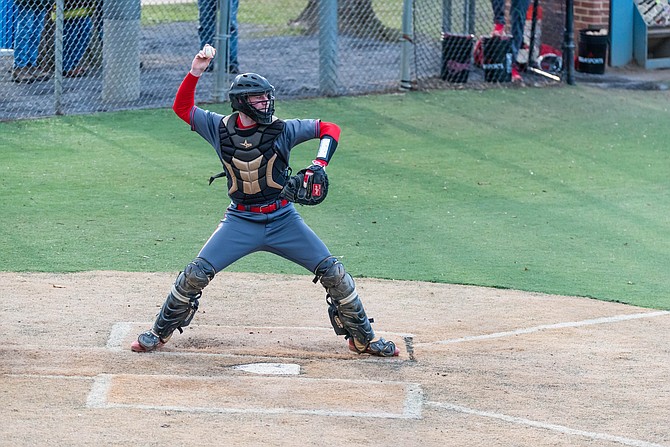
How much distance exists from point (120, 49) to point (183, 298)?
7737 millimetres

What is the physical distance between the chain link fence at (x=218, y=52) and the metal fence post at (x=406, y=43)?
14 millimetres

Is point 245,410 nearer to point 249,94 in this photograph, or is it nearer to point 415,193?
point 249,94

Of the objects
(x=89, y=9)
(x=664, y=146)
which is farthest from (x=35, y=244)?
(x=664, y=146)

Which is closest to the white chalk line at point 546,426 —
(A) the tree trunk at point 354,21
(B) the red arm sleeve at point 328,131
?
(B) the red arm sleeve at point 328,131

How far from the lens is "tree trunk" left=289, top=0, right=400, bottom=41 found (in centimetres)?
1948

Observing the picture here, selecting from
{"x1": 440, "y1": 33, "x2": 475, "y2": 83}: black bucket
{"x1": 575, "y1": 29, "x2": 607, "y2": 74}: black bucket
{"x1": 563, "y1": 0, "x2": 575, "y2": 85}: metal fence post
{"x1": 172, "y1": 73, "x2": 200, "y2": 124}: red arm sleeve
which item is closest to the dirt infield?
{"x1": 172, "y1": 73, "x2": 200, "y2": 124}: red arm sleeve

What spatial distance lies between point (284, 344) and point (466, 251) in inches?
103

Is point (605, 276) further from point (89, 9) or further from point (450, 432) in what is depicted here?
point (89, 9)

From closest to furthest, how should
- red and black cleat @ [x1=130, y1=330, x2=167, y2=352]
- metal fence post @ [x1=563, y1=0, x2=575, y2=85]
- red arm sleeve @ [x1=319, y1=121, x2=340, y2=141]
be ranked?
1. red arm sleeve @ [x1=319, y1=121, x2=340, y2=141]
2. red and black cleat @ [x1=130, y1=330, x2=167, y2=352]
3. metal fence post @ [x1=563, y1=0, x2=575, y2=85]

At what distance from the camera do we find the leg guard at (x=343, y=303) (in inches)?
261

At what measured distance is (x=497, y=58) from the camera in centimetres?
1584

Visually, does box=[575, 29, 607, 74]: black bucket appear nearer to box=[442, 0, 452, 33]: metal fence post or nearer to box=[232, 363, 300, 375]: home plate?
box=[442, 0, 452, 33]: metal fence post

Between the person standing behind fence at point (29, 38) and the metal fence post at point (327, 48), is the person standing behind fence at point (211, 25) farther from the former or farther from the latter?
the person standing behind fence at point (29, 38)

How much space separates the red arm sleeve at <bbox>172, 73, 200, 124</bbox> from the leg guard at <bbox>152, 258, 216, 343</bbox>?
2.99 feet
